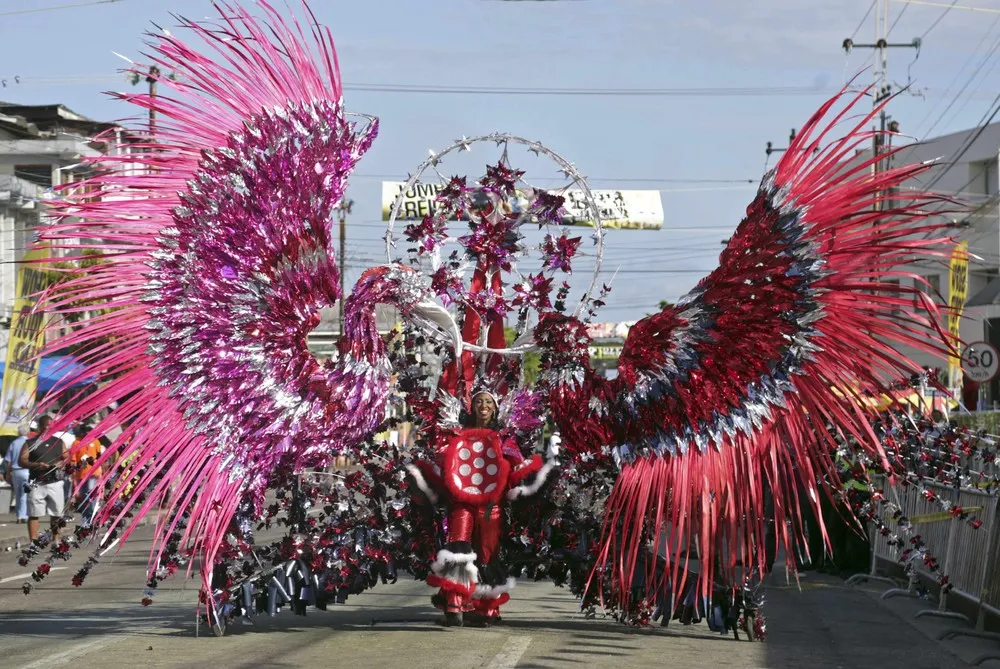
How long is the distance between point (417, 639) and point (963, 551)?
4877 mm

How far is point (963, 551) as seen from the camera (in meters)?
12.0

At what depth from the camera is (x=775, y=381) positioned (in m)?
9.35

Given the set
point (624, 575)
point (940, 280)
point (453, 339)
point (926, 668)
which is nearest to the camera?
point (926, 668)

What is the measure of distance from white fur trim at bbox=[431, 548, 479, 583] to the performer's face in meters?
1.00

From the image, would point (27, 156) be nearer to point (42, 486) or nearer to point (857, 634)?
point (42, 486)

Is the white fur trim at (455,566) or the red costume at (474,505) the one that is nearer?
the white fur trim at (455,566)

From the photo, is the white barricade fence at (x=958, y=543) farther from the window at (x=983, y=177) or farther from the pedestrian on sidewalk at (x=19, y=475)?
the window at (x=983, y=177)

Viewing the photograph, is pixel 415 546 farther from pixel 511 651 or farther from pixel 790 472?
pixel 790 472

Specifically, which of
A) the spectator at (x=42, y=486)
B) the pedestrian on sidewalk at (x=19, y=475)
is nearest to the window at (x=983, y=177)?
the pedestrian on sidewalk at (x=19, y=475)

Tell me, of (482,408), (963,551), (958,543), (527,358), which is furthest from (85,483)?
(527,358)

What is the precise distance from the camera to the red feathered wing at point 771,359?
29.6 feet

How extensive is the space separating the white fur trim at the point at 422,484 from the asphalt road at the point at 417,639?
919mm

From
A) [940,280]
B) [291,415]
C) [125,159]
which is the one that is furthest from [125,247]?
[940,280]

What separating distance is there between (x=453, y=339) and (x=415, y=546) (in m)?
1.51
